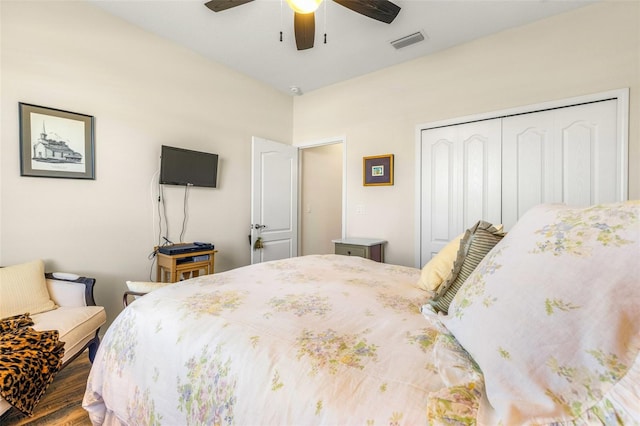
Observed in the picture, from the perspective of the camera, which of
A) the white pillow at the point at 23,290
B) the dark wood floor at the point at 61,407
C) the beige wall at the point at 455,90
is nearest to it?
the dark wood floor at the point at 61,407

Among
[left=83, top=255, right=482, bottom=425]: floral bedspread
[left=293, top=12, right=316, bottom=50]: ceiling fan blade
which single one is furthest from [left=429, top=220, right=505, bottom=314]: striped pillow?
[left=293, top=12, right=316, bottom=50]: ceiling fan blade

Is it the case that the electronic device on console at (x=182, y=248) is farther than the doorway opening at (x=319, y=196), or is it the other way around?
the doorway opening at (x=319, y=196)

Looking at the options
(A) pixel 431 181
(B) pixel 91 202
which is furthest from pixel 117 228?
(A) pixel 431 181

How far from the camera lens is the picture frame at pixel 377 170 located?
3.36 meters

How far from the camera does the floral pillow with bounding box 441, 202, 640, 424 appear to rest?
49cm

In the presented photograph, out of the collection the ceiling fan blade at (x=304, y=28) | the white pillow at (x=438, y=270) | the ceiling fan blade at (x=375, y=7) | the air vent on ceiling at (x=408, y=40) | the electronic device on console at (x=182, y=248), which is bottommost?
the electronic device on console at (x=182, y=248)

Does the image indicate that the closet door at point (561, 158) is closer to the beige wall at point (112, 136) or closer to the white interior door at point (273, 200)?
the white interior door at point (273, 200)

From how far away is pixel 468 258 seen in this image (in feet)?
3.66

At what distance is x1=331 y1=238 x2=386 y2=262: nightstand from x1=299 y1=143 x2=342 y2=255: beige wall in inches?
49.1

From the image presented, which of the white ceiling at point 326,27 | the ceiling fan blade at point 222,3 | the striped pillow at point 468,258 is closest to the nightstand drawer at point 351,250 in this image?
the striped pillow at point 468,258

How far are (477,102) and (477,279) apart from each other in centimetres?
266

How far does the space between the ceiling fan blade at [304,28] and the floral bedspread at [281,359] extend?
5.95 ft

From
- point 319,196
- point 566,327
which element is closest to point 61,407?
point 566,327

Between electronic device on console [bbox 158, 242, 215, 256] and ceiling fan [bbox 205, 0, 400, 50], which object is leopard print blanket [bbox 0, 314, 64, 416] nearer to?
electronic device on console [bbox 158, 242, 215, 256]
